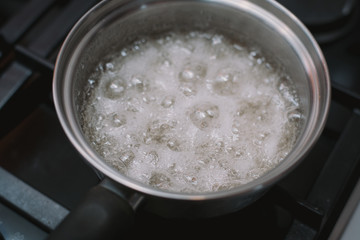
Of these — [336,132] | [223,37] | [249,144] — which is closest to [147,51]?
[223,37]

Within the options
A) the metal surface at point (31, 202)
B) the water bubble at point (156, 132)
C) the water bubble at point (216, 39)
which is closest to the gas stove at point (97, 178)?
the metal surface at point (31, 202)

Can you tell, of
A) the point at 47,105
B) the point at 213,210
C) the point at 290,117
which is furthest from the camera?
the point at 47,105

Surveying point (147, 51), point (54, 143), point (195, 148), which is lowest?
point (54, 143)

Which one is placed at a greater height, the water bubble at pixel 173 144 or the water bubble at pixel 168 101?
the water bubble at pixel 168 101

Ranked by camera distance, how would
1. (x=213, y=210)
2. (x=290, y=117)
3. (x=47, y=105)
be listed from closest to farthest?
(x=213, y=210) < (x=290, y=117) < (x=47, y=105)

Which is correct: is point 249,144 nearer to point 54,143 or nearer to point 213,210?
point 213,210

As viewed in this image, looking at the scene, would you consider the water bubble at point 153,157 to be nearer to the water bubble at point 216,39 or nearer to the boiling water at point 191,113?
the boiling water at point 191,113

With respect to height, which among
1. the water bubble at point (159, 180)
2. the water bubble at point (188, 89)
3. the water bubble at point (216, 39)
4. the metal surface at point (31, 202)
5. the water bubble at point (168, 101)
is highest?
the water bubble at point (216, 39)
